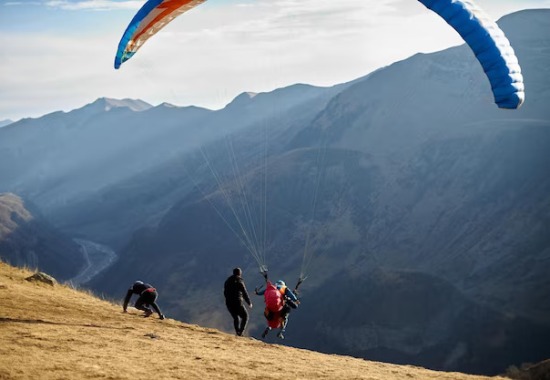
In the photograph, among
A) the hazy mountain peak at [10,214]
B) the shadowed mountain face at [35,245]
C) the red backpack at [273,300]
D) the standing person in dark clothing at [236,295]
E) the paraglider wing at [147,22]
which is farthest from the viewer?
the hazy mountain peak at [10,214]

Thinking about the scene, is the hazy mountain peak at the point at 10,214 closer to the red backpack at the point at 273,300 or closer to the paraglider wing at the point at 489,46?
the red backpack at the point at 273,300

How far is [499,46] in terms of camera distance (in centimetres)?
1007

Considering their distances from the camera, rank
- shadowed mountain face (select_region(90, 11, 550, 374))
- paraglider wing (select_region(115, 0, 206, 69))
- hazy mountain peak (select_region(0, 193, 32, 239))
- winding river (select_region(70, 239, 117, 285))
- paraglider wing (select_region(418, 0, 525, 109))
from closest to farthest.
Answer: paraglider wing (select_region(418, 0, 525, 109)), paraglider wing (select_region(115, 0, 206, 69)), shadowed mountain face (select_region(90, 11, 550, 374)), winding river (select_region(70, 239, 117, 285)), hazy mountain peak (select_region(0, 193, 32, 239))

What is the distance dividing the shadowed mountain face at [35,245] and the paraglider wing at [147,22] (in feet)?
286

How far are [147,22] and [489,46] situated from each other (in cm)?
801

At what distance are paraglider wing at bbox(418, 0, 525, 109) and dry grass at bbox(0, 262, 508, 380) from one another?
5455 millimetres

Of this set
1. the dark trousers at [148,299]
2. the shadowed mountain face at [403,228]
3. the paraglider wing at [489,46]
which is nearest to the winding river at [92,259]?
the shadowed mountain face at [403,228]

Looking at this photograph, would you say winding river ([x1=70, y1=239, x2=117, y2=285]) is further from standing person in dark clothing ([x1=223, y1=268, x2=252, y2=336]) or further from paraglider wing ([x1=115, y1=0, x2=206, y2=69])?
standing person in dark clothing ([x1=223, y1=268, x2=252, y2=336])

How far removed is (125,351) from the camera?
808 cm

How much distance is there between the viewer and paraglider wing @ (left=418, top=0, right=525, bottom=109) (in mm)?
9789

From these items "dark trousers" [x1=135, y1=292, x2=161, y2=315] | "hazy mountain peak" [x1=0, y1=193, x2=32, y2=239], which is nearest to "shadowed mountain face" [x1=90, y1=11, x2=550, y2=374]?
"dark trousers" [x1=135, y1=292, x2=161, y2=315]

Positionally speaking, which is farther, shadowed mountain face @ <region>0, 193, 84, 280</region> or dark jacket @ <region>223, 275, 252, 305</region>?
shadowed mountain face @ <region>0, 193, 84, 280</region>

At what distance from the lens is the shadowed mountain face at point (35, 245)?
97.4 m

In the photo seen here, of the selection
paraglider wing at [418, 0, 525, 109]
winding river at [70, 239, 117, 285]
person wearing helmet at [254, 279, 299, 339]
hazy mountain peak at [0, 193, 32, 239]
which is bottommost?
winding river at [70, 239, 117, 285]
